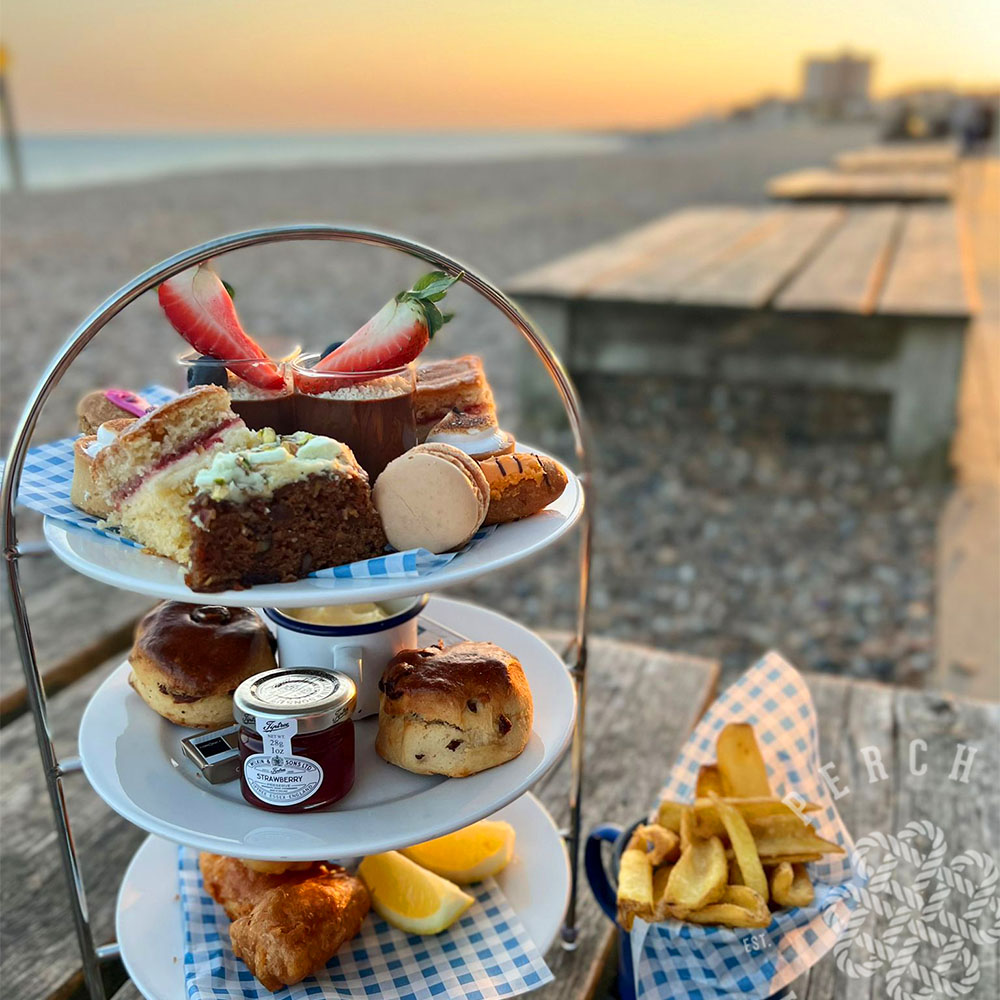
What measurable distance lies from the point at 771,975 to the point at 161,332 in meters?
8.43

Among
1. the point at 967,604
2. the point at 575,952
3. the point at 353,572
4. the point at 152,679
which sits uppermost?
the point at 353,572

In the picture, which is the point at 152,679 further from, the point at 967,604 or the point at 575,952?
the point at 967,604

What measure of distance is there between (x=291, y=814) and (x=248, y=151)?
52704 mm

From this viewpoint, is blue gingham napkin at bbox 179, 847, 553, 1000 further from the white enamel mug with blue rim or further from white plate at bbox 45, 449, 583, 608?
white plate at bbox 45, 449, 583, 608

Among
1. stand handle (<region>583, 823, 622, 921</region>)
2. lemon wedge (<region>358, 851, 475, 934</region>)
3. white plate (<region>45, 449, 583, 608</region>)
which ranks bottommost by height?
stand handle (<region>583, 823, 622, 921</region>)

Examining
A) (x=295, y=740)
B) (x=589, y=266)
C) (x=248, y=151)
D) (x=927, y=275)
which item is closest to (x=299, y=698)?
(x=295, y=740)

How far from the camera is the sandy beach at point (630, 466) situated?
155 inches

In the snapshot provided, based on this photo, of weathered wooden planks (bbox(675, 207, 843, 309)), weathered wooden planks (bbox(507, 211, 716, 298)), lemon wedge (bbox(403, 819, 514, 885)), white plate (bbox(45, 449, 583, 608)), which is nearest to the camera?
white plate (bbox(45, 449, 583, 608))

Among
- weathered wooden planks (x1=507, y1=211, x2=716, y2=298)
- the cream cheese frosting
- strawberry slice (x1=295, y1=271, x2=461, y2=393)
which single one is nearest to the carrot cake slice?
the cream cheese frosting

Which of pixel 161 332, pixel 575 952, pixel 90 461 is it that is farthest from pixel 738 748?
pixel 161 332

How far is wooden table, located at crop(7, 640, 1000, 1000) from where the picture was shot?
171 cm

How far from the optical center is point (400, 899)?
1.57 meters

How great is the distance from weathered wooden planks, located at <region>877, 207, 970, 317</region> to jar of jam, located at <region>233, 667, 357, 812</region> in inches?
162

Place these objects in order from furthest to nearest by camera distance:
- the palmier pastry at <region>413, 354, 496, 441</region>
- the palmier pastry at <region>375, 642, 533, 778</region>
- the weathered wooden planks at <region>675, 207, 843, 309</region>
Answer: the weathered wooden planks at <region>675, 207, 843, 309</region> → the palmier pastry at <region>413, 354, 496, 441</region> → the palmier pastry at <region>375, 642, 533, 778</region>
